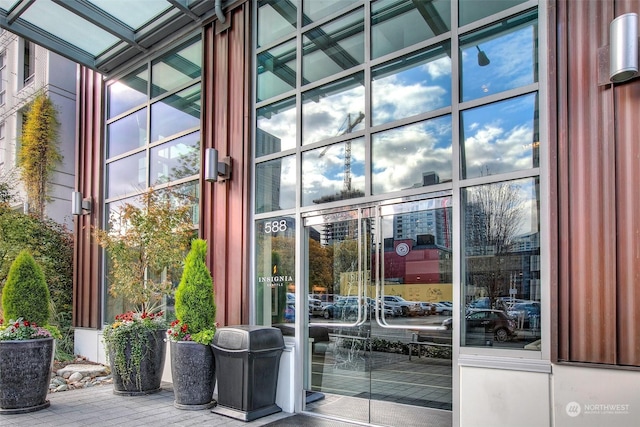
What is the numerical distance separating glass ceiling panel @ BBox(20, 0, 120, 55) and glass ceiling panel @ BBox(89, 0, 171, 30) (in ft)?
1.85

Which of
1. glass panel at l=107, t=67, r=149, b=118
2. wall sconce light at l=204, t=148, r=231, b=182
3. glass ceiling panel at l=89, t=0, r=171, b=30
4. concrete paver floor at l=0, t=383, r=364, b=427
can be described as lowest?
concrete paver floor at l=0, t=383, r=364, b=427

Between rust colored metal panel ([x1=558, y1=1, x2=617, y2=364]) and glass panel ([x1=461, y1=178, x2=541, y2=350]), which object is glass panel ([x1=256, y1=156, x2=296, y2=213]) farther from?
rust colored metal panel ([x1=558, y1=1, x2=617, y2=364])

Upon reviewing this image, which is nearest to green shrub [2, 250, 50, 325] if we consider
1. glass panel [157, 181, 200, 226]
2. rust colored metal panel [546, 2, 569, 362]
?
glass panel [157, 181, 200, 226]

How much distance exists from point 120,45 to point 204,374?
568 cm

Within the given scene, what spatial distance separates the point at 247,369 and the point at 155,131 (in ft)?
15.0

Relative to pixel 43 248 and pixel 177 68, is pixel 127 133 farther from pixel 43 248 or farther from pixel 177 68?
pixel 43 248

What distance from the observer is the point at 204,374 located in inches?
212

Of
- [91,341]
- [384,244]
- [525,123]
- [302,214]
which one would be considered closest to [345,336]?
[384,244]

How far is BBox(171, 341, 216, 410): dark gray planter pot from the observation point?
5.35m

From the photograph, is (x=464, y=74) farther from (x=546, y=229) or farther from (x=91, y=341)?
(x=91, y=341)

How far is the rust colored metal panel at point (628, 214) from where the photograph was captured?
3.31 m

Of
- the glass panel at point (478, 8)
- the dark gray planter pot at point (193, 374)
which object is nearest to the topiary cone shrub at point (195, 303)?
the dark gray planter pot at point (193, 374)

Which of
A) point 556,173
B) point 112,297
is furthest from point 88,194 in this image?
point 556,173

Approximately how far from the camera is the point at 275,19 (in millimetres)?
6188
